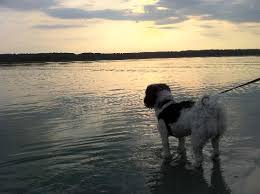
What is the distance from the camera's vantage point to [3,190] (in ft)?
25.7

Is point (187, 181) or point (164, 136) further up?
point (164, 136)

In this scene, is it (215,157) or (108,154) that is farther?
(108,154)

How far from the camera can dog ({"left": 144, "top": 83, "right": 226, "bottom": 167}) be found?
27.4 ft

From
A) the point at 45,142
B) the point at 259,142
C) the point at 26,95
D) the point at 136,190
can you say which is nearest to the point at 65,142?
the point at 45,142

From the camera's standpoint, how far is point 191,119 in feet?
28.0

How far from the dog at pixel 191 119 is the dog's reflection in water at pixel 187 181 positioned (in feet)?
1.08

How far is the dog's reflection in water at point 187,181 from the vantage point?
7617 millimetres

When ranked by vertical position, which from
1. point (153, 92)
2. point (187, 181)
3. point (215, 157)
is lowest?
point (187, 181)

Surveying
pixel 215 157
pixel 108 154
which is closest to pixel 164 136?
pixel 215 157

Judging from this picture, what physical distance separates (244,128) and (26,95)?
1325cm

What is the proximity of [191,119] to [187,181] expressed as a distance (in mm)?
1186

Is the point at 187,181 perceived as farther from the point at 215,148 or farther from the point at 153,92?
the point at 153,92

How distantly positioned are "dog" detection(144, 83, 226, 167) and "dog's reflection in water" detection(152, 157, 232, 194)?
0.33m

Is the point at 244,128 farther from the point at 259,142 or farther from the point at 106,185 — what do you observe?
the point at 106,185
